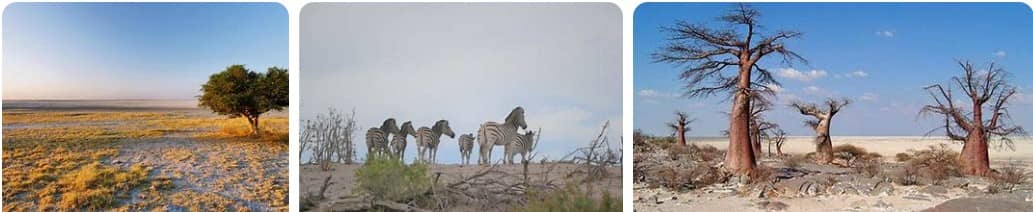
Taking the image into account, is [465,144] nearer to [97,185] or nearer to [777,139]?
[777,139]

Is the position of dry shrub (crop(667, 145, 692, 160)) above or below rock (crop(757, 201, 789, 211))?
above

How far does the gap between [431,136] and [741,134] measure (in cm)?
139

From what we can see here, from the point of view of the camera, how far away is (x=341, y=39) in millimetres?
3719

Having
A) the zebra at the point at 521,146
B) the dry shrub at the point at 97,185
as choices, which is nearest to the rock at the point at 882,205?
the zebra at the point at 521,146

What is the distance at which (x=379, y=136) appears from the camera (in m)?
3.76

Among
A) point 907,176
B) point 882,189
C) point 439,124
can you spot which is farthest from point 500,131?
point 907,176

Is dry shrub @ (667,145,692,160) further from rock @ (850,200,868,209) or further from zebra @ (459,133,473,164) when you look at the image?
zebra @ (459,133,473,164)

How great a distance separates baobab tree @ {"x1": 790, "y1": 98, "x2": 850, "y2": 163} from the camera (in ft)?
12.4

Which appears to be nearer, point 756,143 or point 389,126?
point 389,126

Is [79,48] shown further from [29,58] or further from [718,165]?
[718,165]

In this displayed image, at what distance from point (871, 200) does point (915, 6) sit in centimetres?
88

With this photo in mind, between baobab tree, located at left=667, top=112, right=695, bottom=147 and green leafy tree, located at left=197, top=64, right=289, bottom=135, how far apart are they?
1718 millimetres

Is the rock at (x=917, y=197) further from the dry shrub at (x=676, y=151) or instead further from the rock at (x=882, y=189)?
the dry shrub at (x=676, y=151)

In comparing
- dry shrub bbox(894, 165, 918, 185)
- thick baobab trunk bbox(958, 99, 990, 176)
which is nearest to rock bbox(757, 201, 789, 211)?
dry shrub bbox(894, 165, 918, 185)
